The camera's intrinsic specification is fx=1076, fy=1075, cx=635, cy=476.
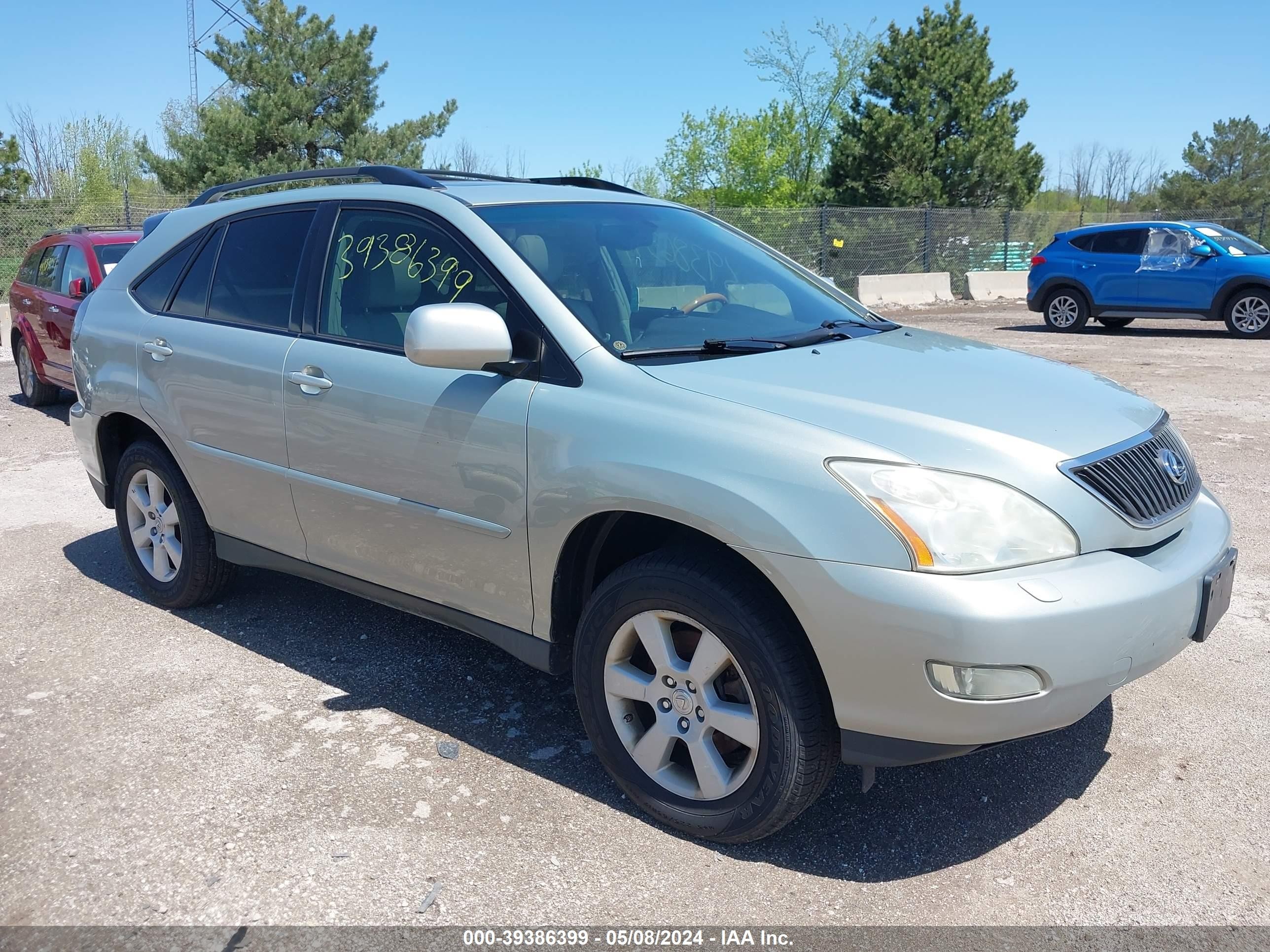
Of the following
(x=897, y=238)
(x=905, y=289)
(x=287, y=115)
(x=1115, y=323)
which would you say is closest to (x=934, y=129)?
(x=897, y=238)

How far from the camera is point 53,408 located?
10867 mm

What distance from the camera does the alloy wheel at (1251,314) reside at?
15.4 m

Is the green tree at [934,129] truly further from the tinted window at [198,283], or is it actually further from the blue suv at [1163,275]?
the tinted window at [198,283]

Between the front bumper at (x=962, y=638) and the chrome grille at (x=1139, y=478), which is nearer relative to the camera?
the front bumper at (x=962, y=638)

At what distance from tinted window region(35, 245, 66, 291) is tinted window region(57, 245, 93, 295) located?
116mm

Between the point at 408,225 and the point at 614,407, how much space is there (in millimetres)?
1272

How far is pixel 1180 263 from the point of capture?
15617 mm

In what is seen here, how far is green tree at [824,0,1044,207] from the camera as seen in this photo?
28.8 m

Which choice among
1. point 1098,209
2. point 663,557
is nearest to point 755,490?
point 663,557

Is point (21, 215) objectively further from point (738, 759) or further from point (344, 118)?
point (738, 759)

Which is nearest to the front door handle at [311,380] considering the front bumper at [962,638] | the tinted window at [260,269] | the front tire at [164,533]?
the tinted window at [260,269]

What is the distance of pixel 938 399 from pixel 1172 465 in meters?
0.77

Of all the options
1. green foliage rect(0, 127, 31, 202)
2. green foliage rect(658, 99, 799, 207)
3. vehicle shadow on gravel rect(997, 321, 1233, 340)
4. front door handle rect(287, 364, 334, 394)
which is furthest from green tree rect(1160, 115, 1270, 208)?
front door handle rect(287, 364, 334, 394)

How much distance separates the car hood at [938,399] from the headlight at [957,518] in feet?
0.19
